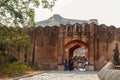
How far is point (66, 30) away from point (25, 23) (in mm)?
11158

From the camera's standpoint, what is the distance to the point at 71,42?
93.0 feet

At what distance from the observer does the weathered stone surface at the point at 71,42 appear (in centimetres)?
2736

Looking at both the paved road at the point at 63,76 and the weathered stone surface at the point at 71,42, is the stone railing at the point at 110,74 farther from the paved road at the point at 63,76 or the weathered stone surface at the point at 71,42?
the weathered stone surface at the point at 71,42

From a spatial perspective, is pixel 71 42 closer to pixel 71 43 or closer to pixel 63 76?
pixel 71 43

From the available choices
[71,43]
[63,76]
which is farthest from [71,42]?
[63,76]

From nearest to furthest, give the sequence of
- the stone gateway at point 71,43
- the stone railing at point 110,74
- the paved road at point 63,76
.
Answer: the stone railing at point 110,74 → the paved road at point 63,76 → the stone gateway at point 71,43

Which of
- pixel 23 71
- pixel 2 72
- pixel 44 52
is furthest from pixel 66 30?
pixel 2 72

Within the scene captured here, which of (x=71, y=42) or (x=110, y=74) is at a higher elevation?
(x=71, y=42)

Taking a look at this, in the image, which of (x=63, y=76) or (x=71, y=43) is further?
(x=71, y=43)

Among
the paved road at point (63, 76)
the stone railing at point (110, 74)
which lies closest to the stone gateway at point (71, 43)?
the paved road at point (63, 76)

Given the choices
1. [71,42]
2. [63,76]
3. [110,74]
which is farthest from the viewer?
[71,42]

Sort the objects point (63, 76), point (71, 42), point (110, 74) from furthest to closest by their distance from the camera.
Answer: point (71, 42) < point (63, 76) < point (110, 74)

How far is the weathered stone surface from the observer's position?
27359 mm

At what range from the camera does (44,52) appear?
2839 cm
